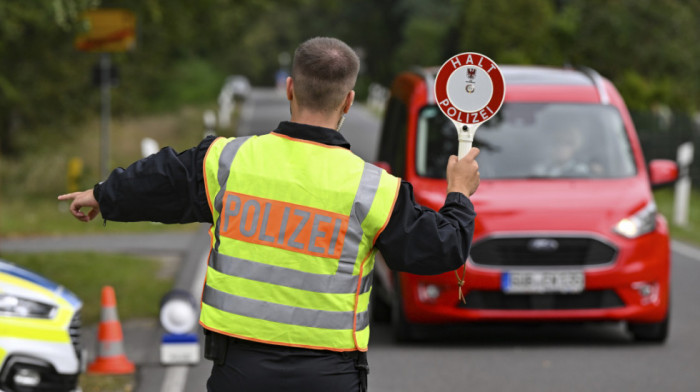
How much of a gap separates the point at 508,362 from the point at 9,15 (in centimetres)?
663

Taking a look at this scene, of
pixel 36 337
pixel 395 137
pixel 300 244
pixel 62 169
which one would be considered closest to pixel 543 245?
pixel 395 137

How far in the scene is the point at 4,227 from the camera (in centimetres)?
2050

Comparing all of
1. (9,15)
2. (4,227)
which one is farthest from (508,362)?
(4,227)

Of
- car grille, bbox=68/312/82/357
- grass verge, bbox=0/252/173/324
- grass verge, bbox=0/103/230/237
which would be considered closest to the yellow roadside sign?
grass verge, bbox=0/103/230/237

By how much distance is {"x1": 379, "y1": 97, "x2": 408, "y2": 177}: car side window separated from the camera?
10773 mm

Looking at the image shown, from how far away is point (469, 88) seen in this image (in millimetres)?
4559

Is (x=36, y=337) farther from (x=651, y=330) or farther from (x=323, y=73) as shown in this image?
(x=651, y=330)

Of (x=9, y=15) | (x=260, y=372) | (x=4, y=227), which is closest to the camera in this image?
(x=260, y=372)

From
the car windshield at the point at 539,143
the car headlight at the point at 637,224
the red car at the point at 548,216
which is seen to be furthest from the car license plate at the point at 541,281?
the car windshield at the point at 539,143

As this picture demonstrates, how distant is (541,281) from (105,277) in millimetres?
5864

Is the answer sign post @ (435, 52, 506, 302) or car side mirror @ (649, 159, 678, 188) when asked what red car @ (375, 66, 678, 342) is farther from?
sign post @ (435, 52, 506, 302)

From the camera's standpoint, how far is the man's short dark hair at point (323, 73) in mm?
4035

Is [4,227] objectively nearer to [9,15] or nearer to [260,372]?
[9,15]

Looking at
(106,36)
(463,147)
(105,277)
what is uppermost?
(463,147)
